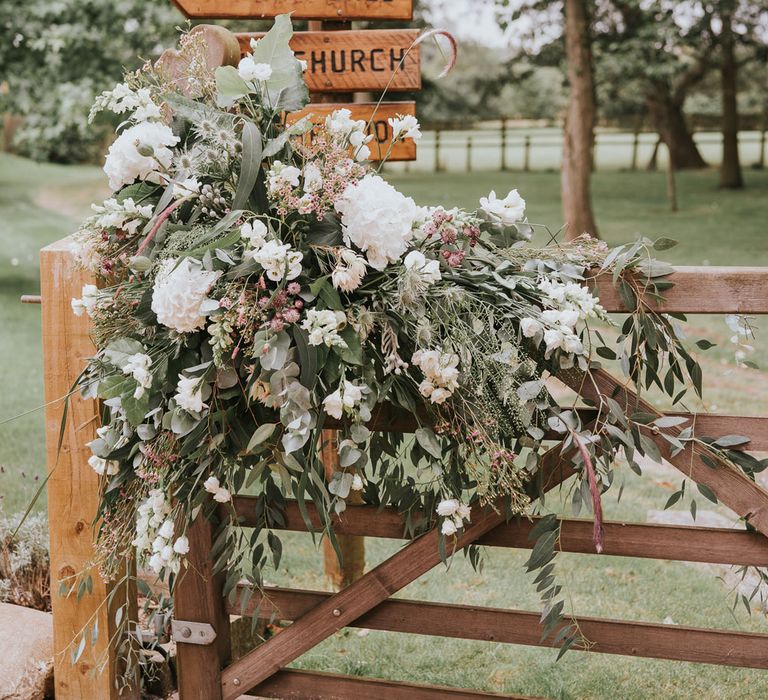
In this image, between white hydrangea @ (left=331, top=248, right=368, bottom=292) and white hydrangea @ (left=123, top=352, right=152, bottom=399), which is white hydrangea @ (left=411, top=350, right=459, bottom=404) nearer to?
white hydrangea @ (left=331, top=248, right=368, bottom=292)

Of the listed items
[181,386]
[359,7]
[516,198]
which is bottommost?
[181,386]

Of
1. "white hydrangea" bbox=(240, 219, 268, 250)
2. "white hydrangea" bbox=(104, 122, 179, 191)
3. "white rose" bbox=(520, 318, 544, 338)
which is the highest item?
"white hydrangea" bbox=(104, 122, 179, 191)

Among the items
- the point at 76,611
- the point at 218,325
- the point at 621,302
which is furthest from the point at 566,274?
the point at 76,611

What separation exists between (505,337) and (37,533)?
217 centimetres

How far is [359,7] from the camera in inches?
131

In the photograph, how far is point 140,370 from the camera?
2010mm

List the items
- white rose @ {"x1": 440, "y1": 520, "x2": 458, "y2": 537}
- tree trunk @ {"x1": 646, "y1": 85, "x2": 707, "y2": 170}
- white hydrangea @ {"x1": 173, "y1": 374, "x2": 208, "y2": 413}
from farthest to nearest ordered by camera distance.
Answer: tree trunk @ {"x1": 646, "y1": 85, "x2": 707, "y2": 170} → white rose @ {"x1": 440, "y1": 520, "x2": 458, "y2": 537} → white hydrangea @ {"x1": 173, "y1": 374, "x2": 208, "y2": 413}

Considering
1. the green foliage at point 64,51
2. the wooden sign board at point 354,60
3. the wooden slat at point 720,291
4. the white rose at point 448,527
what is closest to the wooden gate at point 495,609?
the wooden slat at point 720,291

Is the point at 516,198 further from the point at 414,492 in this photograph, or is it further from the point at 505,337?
the point at 414,492

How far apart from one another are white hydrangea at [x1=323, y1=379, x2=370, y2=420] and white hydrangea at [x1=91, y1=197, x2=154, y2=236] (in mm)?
628

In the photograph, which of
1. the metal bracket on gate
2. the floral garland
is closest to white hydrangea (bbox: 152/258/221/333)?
the floral garland

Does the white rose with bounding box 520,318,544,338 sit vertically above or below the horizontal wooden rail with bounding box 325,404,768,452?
above

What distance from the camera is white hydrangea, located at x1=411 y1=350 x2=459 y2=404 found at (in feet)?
6.48

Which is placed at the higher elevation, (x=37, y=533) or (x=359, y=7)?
(x=359, y=7)
